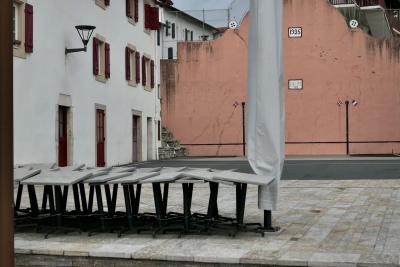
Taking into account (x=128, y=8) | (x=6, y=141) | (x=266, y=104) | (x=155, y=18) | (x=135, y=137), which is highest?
(x=155, y=18)

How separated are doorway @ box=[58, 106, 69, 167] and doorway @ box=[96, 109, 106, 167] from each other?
9.05ft

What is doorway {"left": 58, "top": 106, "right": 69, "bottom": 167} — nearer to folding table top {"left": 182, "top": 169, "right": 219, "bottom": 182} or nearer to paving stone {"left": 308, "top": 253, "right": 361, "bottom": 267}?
folding table top {"left": 182, "top": 169, "right": 219, "bottom": 182}

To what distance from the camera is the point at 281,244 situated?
21.1ft

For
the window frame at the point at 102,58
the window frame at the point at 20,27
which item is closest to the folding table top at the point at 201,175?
the window frame at the point at 20,27

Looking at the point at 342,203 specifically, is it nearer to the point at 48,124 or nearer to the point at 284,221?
the point at 284,221

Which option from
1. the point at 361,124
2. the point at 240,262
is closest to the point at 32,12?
the point at 240,262

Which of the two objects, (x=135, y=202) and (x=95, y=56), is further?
(x=95, y=56)

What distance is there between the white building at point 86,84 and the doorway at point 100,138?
0.12 ft

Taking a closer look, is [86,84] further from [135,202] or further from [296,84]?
[296,84]

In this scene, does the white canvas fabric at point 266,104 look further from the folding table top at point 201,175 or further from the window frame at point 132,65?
the window frame at point 132,65

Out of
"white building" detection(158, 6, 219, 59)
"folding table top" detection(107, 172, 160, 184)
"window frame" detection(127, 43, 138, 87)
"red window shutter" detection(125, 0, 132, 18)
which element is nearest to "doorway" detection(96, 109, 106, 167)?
"window frame" detection(127, 43, 138, 87)

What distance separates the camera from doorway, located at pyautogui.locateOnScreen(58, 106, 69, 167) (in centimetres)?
1917

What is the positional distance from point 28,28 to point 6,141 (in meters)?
14.1

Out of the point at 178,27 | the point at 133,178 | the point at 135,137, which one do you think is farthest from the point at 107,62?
the point at 178,27
